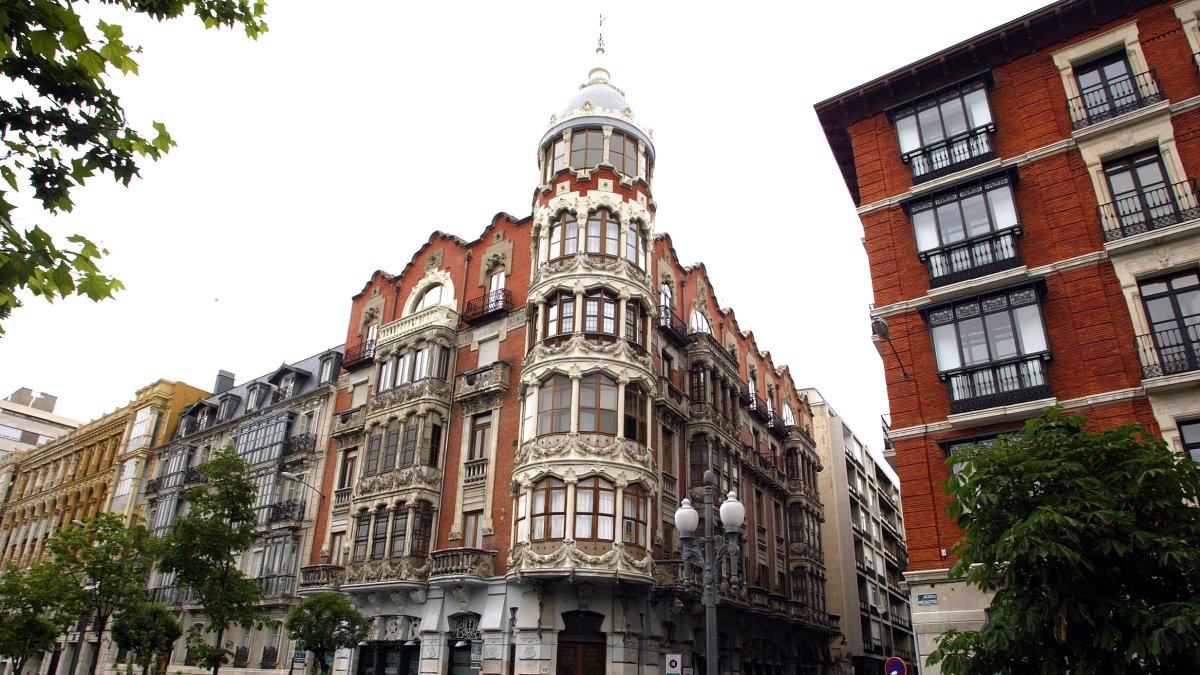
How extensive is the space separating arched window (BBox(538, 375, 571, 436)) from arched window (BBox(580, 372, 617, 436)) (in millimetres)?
548

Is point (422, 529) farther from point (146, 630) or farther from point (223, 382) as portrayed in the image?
point (223, 382)

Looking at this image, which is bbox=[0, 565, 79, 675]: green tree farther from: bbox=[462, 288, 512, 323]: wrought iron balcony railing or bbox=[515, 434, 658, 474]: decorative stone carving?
bbox=[515, 434, 658, 474]: decorative stone carving

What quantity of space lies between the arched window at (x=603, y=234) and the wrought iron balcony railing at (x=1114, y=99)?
16004 millimetres

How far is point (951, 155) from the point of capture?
77.9ft

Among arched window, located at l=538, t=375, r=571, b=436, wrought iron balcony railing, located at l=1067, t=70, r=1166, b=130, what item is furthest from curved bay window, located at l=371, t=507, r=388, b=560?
wrought iron balcony railing, located at l=1067, t=70, r=1166, b=130

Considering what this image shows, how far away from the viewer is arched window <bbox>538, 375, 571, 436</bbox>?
28.0 metres

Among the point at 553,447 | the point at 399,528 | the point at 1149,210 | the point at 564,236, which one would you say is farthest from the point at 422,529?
the point at 1149,210

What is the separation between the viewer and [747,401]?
41.0 metres

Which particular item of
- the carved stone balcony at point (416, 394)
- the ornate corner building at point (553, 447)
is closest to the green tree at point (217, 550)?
the ornate corner building at point (553, 447)

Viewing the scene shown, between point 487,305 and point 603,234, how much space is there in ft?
21.8

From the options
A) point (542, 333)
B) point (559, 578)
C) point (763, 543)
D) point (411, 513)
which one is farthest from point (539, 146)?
point (763, 543)

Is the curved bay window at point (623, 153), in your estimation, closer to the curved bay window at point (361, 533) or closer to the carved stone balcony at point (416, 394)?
the carved stone balcony at point (416, 394)

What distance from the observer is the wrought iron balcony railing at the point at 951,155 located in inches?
912

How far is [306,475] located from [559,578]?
18509 mm
